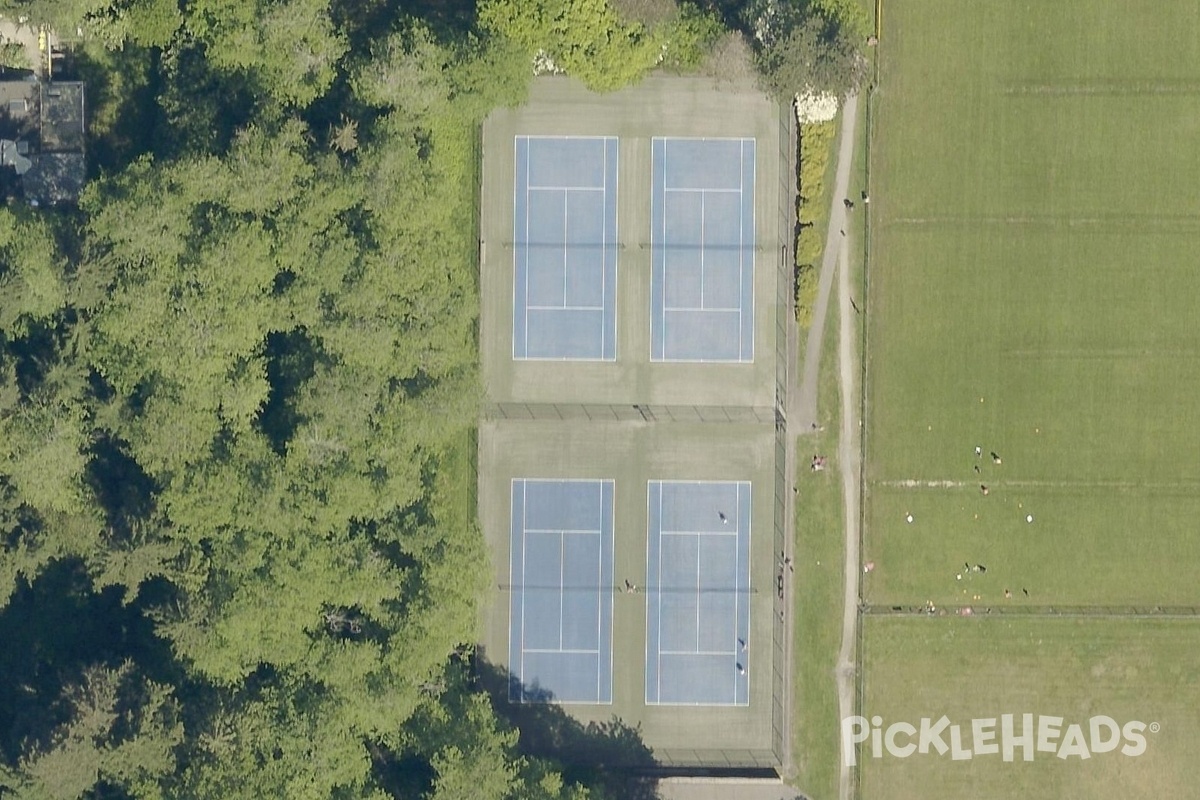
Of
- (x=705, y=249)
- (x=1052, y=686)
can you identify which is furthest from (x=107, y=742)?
(x=1052, y=686)

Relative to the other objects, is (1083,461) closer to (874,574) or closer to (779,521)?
(874,574)

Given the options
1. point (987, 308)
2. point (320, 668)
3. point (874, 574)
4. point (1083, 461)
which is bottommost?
point (320, 668)

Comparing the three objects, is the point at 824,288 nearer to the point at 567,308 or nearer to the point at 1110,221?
the point at 567,308

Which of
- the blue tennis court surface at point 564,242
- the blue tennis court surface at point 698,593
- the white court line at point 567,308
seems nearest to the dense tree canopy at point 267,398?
the blue tennis court surface at point 564,242

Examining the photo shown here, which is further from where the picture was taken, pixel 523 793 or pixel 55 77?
pixel 55 77

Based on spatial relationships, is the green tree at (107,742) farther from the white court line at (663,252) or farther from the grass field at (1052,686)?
the grass field at (1052,686)

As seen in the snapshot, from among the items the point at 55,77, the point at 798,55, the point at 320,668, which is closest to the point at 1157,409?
the point at 798,55
